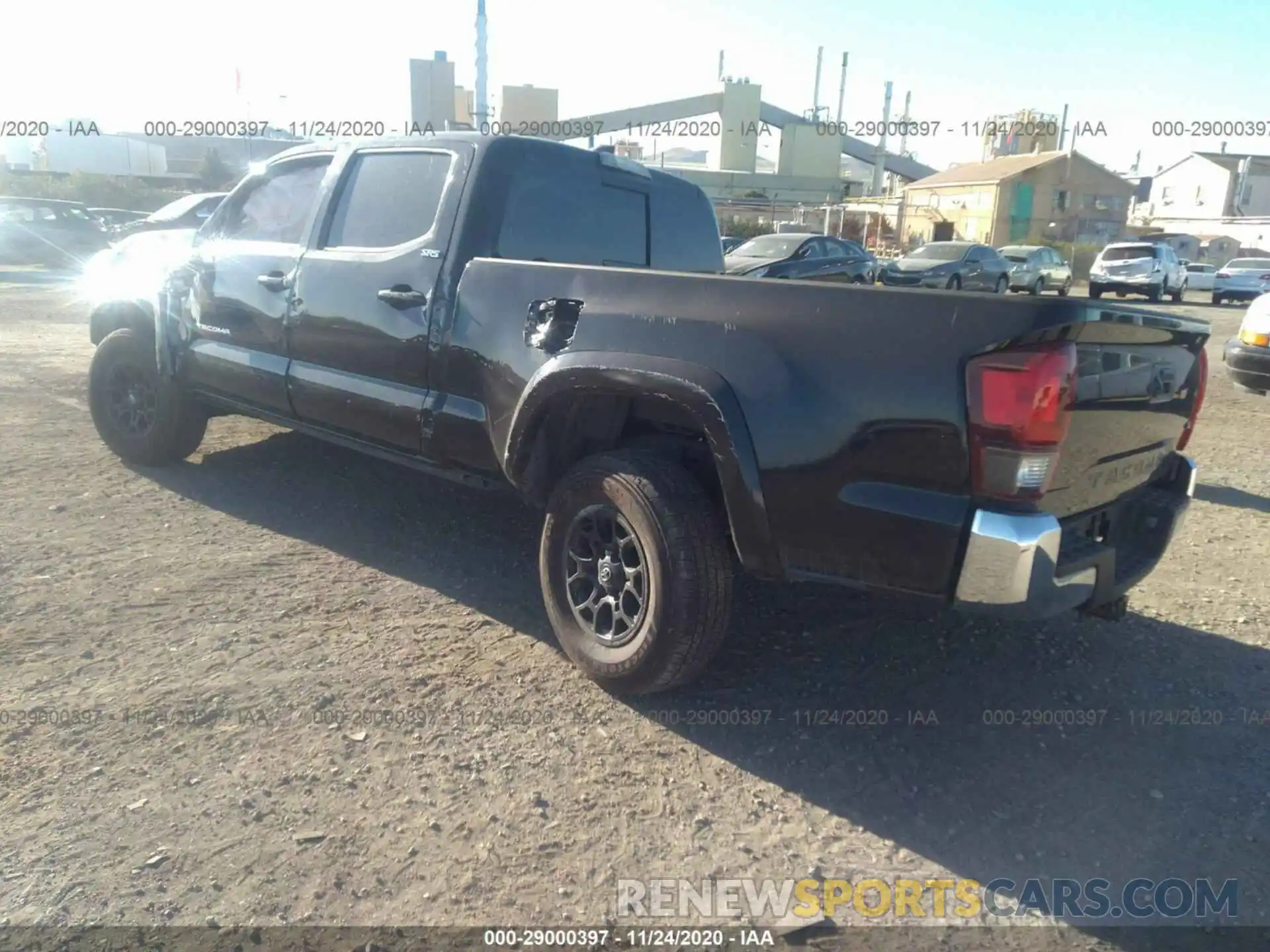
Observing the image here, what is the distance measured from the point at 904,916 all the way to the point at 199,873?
1.77 meters

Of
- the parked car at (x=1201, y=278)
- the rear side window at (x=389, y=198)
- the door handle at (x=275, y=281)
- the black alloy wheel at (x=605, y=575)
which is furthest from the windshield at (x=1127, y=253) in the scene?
the black alloy wheel at (x=605, y=575)

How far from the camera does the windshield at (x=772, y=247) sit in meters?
17.0

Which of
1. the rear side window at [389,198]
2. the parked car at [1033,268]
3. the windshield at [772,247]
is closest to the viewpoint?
the rear side window at [389,198]

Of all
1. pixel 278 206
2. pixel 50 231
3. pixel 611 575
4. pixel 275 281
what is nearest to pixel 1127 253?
pixel 278 206

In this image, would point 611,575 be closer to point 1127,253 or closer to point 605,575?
point 605,575

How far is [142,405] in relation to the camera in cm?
534

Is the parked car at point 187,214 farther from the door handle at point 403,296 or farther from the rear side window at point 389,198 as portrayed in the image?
the door handle at point 403,296

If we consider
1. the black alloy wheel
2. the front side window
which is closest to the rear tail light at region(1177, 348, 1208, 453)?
the black alloy wheel

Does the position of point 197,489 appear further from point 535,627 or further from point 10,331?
point 10,331

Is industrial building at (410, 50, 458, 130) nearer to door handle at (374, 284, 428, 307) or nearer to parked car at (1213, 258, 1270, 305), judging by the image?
door handle at (374, 284, 428, 307)

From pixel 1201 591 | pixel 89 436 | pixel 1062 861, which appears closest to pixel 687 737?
pixel 1062 861

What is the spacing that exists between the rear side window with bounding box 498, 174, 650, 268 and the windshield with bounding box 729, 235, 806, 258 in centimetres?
1286

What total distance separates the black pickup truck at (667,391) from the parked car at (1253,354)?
426cm

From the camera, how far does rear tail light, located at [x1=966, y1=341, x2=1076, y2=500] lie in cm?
231
